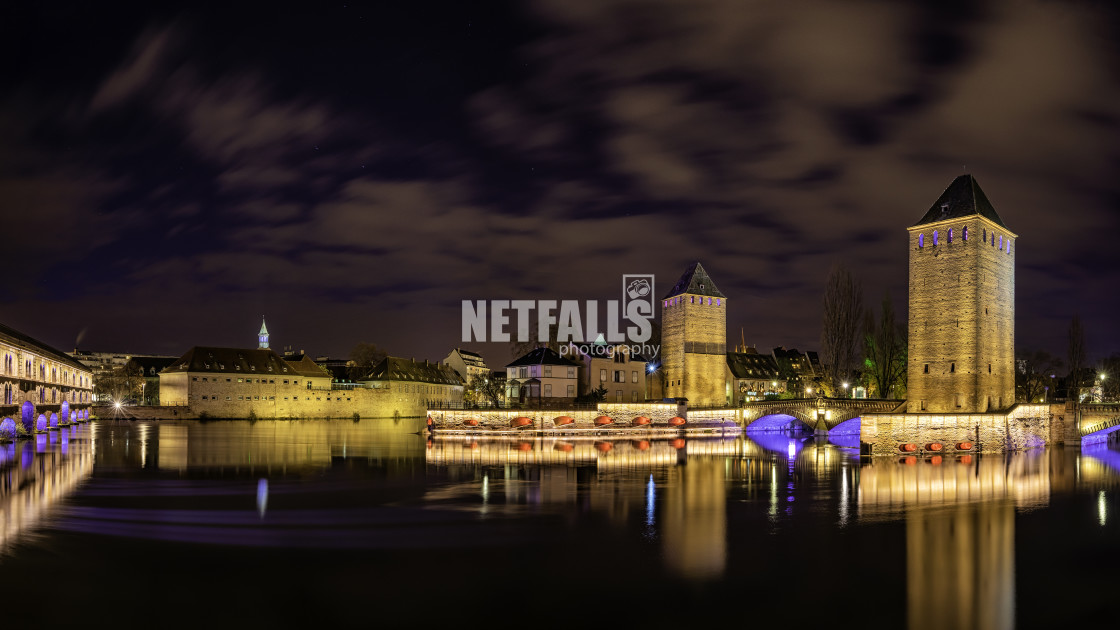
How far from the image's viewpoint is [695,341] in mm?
52969

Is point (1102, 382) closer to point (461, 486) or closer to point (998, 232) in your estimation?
point (998, 232)

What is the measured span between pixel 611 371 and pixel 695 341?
255 inches

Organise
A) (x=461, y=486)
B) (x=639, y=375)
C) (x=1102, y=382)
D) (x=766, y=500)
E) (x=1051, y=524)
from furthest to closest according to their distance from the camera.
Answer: (x=1102, y=382), (x=639, y=375), (x=461, y=486), (x=766, y=500), (x=1051, y=524)

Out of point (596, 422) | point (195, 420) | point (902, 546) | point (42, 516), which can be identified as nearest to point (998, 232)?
point (596, 422)

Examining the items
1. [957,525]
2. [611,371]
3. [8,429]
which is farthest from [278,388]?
[957,525]

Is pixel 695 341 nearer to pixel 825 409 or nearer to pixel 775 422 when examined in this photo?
pixel 775 422

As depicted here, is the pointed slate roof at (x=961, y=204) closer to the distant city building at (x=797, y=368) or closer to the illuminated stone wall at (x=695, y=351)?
the illuminated stone wall at (x=695, y=351)

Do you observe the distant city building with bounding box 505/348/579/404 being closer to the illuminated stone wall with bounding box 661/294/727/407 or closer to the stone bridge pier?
the illuminated stone wall with bounding box 661/294/727/407

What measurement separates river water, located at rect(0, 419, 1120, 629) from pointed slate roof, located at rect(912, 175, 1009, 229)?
38.1 feet

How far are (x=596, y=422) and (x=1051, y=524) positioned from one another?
26.3 meters

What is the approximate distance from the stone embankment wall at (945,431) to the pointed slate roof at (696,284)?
2627cm

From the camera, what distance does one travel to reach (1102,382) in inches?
2266

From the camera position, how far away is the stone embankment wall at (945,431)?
26109 mm

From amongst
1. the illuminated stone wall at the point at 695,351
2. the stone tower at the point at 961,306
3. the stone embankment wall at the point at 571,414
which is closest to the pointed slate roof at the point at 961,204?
the stone tower at the point at 961,306
